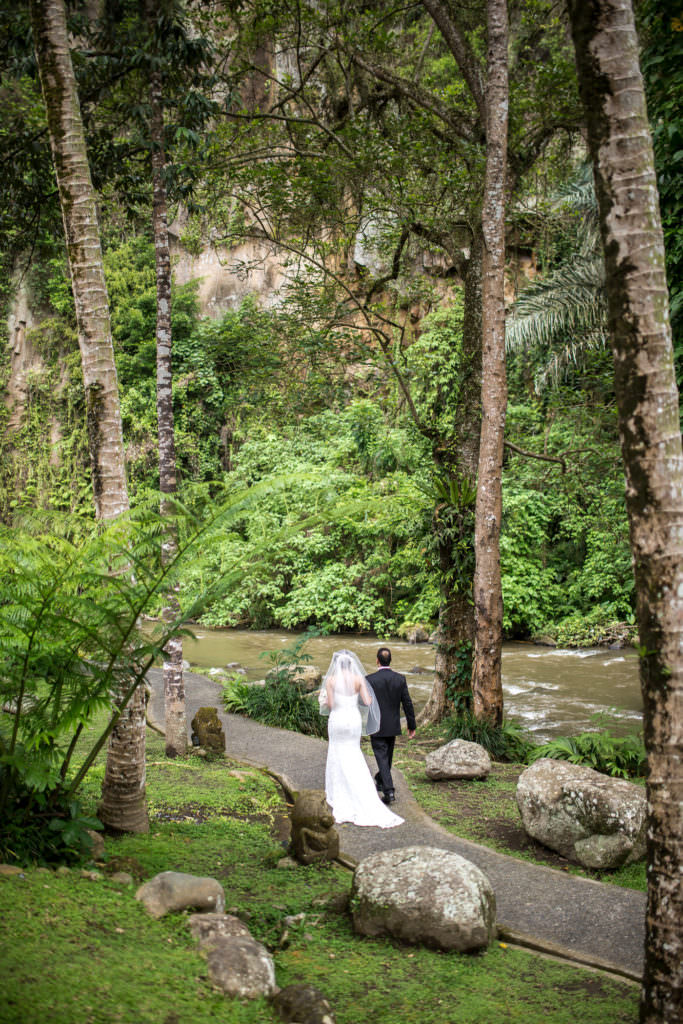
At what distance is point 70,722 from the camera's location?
394 centimetres

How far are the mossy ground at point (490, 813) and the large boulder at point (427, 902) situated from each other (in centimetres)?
178

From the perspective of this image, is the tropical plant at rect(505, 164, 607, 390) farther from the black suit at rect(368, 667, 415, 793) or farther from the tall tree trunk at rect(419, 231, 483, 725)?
the black suit at rect(368, 667, 415, 793)

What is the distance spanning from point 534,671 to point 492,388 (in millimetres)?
9035

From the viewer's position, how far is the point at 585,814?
5828 millimetres

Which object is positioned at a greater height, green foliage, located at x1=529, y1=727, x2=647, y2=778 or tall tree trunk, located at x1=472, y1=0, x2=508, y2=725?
tall tree trunk, located at x1=472, y1=0, x2=508, y2=725

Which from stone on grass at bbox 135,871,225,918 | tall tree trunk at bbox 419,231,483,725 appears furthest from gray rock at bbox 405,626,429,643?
stone on grass at bbox 135,871,225,918

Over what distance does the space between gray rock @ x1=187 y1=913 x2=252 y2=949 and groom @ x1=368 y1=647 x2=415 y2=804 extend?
12.3 feet

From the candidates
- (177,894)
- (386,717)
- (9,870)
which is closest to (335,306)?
(386,717)

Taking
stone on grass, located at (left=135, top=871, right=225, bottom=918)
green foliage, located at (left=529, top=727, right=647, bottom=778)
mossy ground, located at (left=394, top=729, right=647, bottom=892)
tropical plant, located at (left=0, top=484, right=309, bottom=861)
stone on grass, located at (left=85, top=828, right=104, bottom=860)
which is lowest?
mossy ground, located at (left=394, top=729, right=647, bottom=892)

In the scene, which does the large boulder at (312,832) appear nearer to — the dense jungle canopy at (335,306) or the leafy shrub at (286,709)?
the dense jungle canopy at (335,306)

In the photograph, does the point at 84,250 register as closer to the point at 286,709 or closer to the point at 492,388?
the point at 492,388

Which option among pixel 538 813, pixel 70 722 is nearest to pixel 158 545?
pixel 70 722

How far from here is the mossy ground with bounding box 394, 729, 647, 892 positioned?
19.0ft

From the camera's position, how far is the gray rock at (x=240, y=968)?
340 cm
